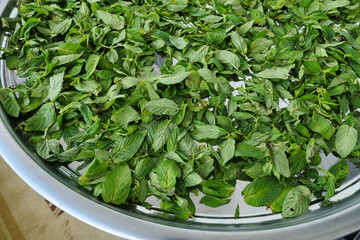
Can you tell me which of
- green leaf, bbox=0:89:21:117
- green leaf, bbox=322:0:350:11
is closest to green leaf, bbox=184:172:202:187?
green leaf, bbox=0:89:21:117

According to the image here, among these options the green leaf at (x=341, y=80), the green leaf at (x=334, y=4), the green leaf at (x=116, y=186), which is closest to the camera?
the green leaf at (x=116, y=186)

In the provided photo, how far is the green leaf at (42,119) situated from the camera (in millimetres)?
550

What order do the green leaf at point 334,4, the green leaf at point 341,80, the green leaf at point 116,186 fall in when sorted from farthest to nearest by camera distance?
the green leaf at point 334,4, the green leaf at point 341,80, the green leaf at point 116,186

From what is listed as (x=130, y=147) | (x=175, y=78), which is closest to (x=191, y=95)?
(x=175, y=78)

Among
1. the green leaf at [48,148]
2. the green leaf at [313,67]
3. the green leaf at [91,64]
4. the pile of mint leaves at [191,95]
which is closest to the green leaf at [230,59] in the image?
the pile of mint leaves at [191,95]

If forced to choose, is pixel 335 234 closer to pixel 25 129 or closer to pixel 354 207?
pixel 354 207

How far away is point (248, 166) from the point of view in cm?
52

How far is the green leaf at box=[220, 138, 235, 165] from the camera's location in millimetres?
507

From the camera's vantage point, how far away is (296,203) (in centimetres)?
48

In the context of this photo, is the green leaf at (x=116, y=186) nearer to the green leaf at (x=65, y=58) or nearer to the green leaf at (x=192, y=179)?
the green leaf at (x=192, y=179)

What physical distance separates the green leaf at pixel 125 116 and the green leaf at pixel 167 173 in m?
0.10

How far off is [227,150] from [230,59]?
0.61 ft

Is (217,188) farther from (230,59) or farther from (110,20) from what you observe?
(110,20)

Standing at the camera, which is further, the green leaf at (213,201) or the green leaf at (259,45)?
the green leaf at (259,45)
